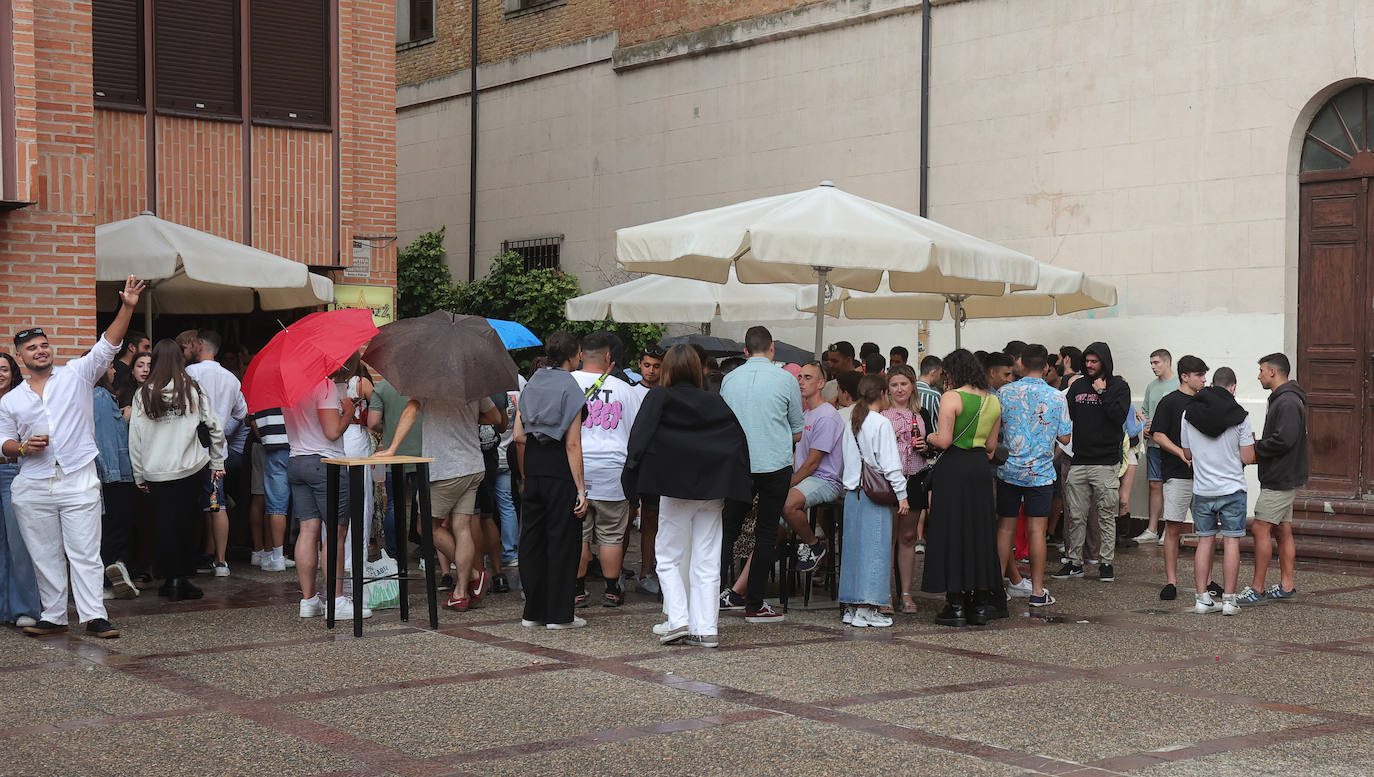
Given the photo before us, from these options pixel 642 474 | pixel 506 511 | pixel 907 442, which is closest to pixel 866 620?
pixel 907 442

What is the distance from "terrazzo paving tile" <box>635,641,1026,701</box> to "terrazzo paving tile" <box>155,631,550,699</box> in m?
0.95

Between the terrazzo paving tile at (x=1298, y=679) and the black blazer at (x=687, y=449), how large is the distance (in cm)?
256

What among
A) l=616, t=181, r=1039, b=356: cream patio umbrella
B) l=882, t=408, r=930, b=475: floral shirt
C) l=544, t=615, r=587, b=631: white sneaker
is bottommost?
l=544, t=615, r=587, b=631: white sneaker

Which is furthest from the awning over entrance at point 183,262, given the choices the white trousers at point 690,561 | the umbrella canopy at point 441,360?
the white trousers at point 690,561

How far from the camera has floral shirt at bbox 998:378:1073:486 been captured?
998 cm

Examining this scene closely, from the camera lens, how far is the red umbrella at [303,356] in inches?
335

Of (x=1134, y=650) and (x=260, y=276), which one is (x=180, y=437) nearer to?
(x=260, y=276)

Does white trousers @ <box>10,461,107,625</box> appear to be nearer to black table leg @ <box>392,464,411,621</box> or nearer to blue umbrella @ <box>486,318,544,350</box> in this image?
black table leg @ <box>392,464,411,621</box>

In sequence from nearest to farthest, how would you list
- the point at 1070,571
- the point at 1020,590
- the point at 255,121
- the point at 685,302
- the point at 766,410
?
1. the point at 766,410
2. the point at 1020,590
3. the point at 1070,571
4. the point at 685,302
5. the point at 255,121

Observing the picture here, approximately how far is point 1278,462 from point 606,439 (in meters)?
4.73

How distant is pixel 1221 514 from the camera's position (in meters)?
10.1

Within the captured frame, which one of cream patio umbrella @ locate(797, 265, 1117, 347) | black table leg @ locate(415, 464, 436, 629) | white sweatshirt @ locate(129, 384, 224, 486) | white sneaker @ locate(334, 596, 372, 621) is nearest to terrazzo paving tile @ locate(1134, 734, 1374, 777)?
black table leg @ locate(415, 464, 436, 629)

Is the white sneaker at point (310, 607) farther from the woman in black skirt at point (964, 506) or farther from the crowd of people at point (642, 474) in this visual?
the woman in black skirt at point (964, 506)

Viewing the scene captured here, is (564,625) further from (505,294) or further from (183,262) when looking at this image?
(505,294)
